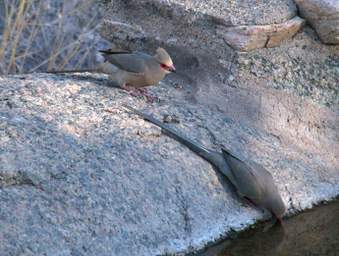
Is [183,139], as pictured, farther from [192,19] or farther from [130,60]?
[192,19]

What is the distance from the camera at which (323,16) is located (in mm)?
5441

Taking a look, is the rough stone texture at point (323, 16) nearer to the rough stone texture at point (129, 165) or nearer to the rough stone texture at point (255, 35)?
the rough stone texture at point (255, 35)

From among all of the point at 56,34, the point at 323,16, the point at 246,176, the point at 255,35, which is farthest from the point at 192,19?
the point at 56,34

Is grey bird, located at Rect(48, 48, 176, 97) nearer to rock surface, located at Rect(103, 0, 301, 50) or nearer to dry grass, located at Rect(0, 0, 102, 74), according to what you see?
rock surface, located at Rect(103, 0, 301, 50)

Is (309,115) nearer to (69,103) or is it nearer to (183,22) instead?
(183,22)

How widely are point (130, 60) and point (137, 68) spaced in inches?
3.7

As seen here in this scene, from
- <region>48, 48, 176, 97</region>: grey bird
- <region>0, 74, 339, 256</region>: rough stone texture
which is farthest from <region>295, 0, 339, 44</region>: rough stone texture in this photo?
<region>48, 48, 176, 97</region>: grey bird

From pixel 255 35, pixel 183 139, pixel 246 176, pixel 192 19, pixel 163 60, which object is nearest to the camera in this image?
pixel 246 176

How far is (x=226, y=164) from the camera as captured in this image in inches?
178

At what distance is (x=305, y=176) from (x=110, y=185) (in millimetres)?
1381

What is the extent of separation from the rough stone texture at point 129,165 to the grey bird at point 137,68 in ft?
0.31

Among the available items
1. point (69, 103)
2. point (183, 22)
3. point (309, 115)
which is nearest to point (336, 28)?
point (309, 115)

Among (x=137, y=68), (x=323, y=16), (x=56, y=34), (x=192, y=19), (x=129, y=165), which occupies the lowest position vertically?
(x=56, y=34)

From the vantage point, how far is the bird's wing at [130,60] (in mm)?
4902
